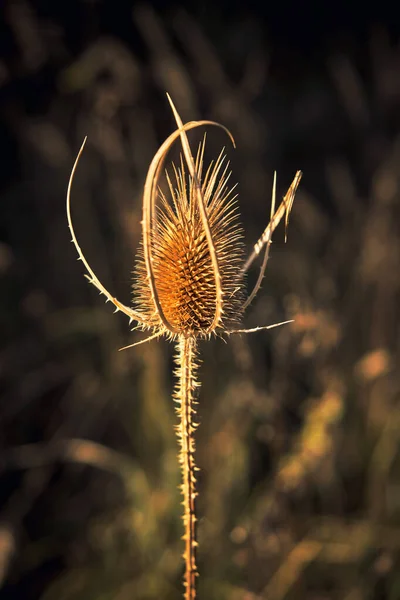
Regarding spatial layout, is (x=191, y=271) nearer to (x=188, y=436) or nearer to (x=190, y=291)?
(x=190, y=291)

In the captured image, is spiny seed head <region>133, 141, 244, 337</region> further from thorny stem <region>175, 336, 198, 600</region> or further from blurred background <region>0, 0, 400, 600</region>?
blurred background <region>0, 0, 400, 600</region>

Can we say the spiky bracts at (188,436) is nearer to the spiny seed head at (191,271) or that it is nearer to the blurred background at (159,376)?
the spiny seed head at (191,271)

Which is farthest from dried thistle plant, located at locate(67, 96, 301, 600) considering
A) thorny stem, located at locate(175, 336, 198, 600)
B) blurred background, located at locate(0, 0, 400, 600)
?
blurred background, located at locate(0, 0, 400, 600)

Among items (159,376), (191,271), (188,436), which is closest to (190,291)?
(191,271)

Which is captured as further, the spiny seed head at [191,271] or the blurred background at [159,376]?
the blurred background at [159,376]

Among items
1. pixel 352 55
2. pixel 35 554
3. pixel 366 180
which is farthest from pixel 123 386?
pixel 352 55

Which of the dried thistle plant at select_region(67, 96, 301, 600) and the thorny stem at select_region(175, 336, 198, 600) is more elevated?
the dried thistle plant at select_region(67, 96, 301, 600)

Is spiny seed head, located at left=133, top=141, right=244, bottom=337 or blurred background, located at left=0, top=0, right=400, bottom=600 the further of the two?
blurred background, located at left=0, top=0, right=400, bottom=600

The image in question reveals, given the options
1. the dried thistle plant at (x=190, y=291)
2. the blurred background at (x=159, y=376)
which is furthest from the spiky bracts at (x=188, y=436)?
the blurred background at (x=159, y=376)
